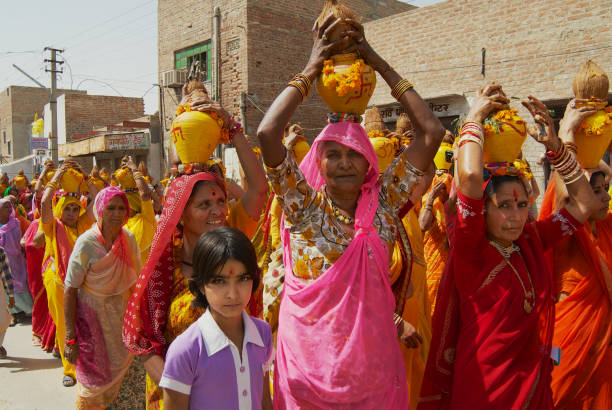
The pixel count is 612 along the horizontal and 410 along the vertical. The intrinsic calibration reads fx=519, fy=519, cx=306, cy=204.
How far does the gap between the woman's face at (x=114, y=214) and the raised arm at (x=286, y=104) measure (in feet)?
8.50

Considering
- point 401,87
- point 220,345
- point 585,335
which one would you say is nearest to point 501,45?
point 585,335

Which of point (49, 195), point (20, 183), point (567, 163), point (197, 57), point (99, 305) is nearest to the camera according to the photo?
point (567, 163)

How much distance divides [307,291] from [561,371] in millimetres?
1971

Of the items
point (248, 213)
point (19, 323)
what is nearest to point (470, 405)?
point (248, 213)

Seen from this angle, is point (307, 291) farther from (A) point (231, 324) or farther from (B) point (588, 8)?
(B) point (588, 8)

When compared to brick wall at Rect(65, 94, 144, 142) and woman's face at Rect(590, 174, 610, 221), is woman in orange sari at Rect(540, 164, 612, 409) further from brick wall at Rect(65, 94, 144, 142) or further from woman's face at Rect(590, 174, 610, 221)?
brick wall at Rect(65, 94, 144, 142)

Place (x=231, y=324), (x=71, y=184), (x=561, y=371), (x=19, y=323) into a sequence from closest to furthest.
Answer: (x=231, y=324) → (x=561, y=371) → (x=71, y=184) → (x=19, y=323)

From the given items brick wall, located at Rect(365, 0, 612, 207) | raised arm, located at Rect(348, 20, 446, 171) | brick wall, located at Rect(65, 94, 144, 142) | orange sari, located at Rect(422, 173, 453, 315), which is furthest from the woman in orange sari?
brick wall, located at Rect(65, 94, 144, 142)

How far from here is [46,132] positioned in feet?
116

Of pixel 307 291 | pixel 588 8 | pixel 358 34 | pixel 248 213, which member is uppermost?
pixel 588 8

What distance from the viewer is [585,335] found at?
3.28 meters

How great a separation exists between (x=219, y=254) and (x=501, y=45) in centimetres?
1041

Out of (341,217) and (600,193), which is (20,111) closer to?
(341,217)

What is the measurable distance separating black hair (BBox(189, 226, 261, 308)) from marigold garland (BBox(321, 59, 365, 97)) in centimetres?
80
